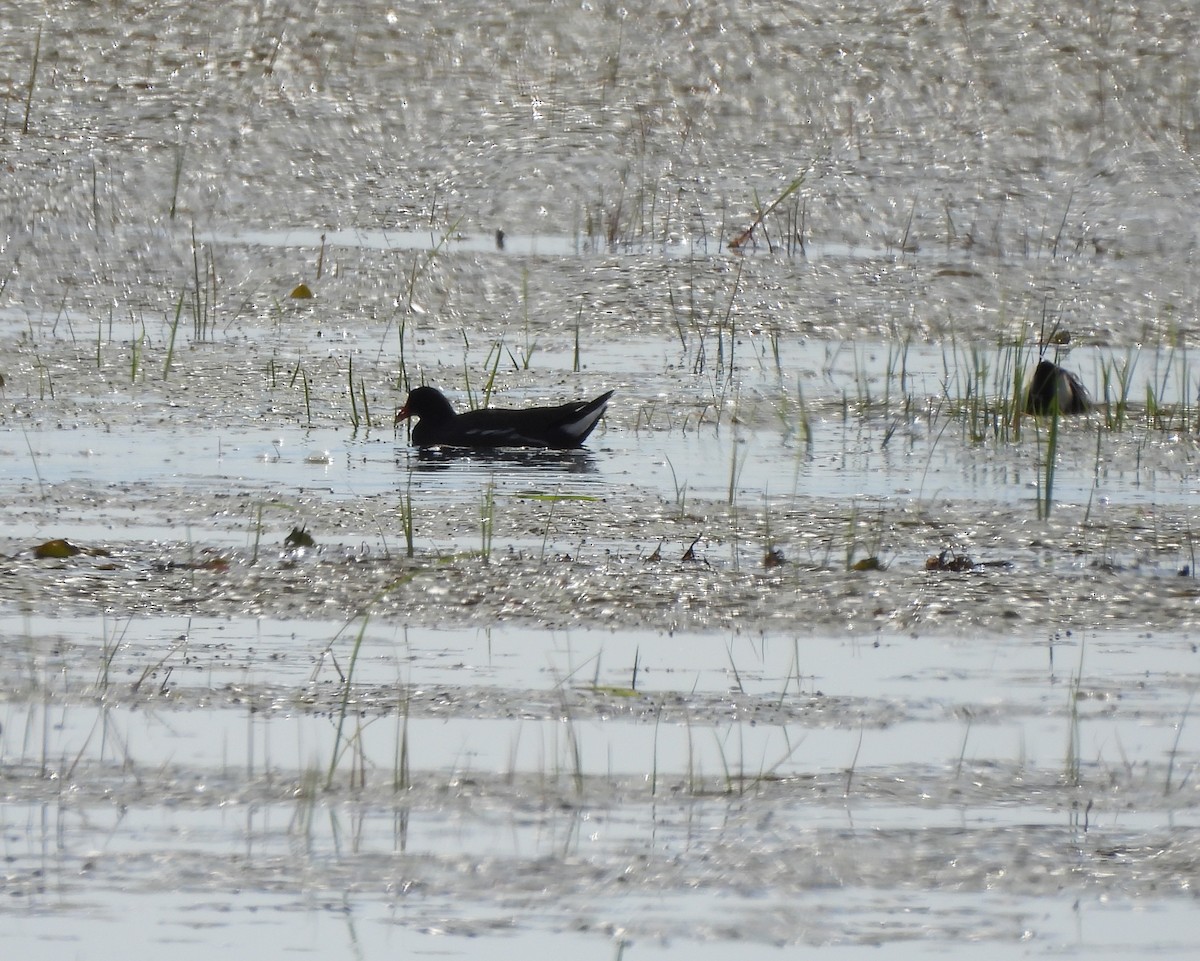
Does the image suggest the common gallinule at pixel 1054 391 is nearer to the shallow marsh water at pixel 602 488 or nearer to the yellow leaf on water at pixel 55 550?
the shallow marsh water at pixel 602 488

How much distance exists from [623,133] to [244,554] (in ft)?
22.0

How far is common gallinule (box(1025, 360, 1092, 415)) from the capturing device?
25.5 feet

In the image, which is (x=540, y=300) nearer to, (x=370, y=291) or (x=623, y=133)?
(x=370, y=291)

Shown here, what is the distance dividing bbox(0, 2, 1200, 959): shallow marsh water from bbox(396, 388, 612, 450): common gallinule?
14cm

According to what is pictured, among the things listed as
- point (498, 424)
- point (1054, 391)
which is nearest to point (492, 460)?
point (498, 424)

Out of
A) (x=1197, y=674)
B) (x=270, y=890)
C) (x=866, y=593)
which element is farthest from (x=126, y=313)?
(x=270, y=890)

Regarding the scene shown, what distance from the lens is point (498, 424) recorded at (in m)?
7.88

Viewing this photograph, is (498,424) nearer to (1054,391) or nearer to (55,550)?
(1054,391)

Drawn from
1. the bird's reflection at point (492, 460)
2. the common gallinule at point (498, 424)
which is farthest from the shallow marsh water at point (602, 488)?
the common gallinule at point (498, 424)

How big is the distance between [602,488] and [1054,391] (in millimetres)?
1820

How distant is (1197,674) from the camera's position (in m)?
4.38

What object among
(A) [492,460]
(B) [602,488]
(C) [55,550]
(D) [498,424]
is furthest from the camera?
(D) [498,424]

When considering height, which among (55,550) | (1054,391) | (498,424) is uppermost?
(1054,391)

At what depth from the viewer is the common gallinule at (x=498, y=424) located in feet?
24.3
